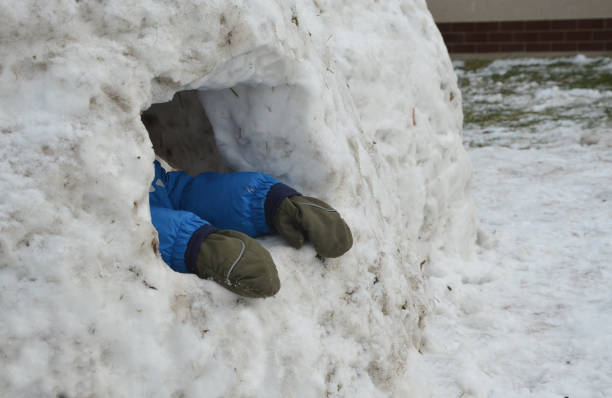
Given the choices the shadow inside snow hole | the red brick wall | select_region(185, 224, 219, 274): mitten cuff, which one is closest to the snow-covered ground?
select_region(185, 224, 219, 274): mitten cuff

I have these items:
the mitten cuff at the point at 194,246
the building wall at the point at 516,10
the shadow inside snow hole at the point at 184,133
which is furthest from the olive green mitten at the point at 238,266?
the building wall at the point at 516,10

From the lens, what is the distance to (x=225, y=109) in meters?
2.44

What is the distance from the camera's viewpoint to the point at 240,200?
219 centimetres

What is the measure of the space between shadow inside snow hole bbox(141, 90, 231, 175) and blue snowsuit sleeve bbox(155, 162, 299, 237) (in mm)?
590

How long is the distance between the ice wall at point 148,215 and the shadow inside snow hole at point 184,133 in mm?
461

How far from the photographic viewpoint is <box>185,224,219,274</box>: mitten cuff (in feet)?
6.24

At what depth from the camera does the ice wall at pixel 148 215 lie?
1.56 metres

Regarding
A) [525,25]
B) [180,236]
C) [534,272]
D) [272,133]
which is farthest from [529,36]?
[180,236]

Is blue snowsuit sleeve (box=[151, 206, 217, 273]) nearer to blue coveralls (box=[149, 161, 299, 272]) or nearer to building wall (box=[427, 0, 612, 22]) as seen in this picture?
blue coveralls (box=[149, 161, 299, 272])

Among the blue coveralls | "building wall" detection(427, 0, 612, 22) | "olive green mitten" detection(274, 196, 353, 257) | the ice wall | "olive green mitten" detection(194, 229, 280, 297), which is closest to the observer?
the ice wall

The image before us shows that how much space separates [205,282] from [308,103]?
825 mm

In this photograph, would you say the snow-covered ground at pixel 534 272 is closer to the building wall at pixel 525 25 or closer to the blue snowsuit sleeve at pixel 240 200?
the blue snowsuit sleeve at pixel 240 200

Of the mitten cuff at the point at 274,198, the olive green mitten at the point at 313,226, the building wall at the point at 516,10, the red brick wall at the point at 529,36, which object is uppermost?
the mitten cuff at the point at 274,198

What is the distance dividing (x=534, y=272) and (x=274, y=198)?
2.22 meters
